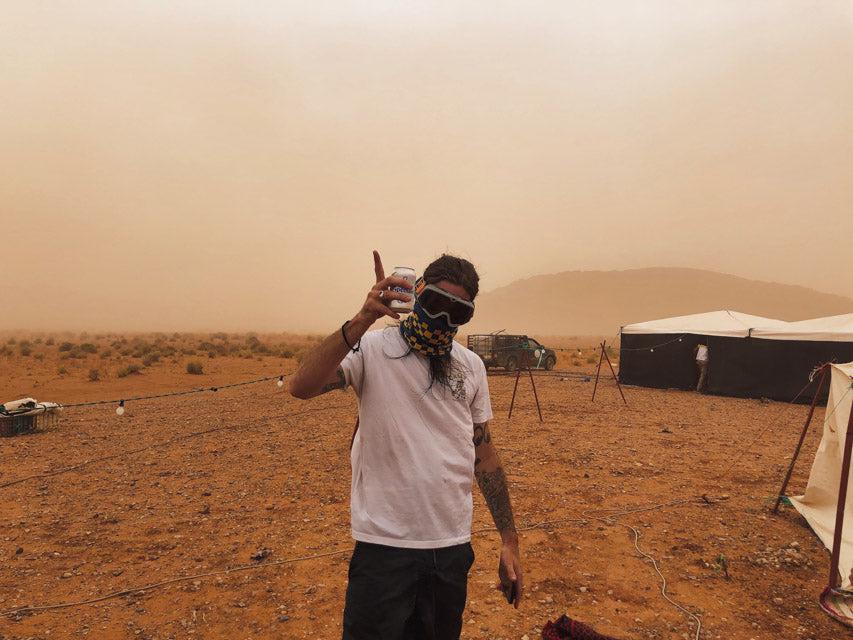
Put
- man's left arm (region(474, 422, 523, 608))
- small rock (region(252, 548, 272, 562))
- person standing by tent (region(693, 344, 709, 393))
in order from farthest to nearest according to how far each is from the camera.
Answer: person standing by tent (region(693, 344, 709, 393))
small rock (region(252, 548, 272, 562))
man's left arm (region(474, 422, 523, 608))

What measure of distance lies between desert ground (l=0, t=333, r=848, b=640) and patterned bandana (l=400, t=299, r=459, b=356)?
2.96 m

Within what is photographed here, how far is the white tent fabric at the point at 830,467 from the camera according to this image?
223 inches

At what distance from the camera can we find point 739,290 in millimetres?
168750

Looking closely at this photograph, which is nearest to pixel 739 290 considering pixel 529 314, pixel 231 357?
pixel 529 314

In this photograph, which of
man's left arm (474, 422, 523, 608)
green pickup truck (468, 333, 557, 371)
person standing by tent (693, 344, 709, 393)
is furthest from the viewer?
green pickup truck (468, 333, 557, 371)

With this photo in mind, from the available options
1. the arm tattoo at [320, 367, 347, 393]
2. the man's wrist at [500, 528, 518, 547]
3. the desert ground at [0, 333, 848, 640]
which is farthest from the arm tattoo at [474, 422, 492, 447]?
the desert ground at [0, 333, 848, 640]

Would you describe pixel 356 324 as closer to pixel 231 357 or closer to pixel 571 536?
pixel 571 536

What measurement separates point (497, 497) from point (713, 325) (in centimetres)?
1869

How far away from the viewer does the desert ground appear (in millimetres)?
4242

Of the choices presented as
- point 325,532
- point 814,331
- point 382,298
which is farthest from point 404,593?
point 814,331

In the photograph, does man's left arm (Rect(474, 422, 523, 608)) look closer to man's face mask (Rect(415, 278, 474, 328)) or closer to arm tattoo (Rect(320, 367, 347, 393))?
man's face mask (Rect(415, 278, 474, 328))

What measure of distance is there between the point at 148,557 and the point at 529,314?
7143 inches

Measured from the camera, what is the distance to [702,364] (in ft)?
58.3

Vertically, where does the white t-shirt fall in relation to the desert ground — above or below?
above
